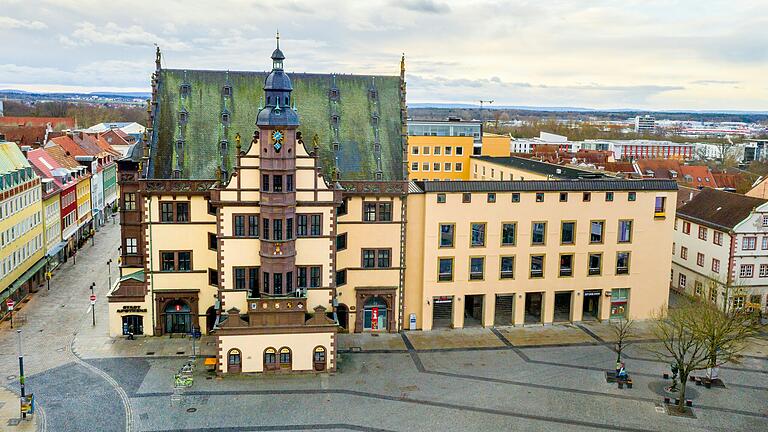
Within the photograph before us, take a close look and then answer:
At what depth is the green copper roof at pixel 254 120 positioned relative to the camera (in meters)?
63.2

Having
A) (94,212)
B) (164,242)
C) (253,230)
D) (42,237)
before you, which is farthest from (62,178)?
(253,230)

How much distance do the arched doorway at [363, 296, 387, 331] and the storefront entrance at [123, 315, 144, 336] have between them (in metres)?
19.9

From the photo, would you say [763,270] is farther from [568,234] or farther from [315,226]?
[315,226]

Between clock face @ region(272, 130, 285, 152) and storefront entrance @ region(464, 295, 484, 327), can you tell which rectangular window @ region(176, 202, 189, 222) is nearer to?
clock face @ region(272, 130, 285, 152)

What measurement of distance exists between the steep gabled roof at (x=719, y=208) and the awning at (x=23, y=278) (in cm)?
7152

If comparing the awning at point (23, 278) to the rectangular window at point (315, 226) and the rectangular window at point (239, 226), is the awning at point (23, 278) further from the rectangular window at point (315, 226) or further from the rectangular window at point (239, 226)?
the rectangular window at point (315, 226)

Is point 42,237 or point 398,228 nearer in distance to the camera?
point 398,228

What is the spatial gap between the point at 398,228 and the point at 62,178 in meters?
53.5

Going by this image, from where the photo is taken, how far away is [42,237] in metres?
81.7

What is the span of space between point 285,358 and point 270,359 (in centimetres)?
115

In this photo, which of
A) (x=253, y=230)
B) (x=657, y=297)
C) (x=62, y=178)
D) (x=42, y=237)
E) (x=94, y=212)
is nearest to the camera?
(x=253, y=230)

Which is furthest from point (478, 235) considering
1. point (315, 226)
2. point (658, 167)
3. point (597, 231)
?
point (658, 167)

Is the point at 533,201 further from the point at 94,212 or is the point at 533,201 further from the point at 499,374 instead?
the point at 94,212

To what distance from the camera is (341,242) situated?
6200cm
